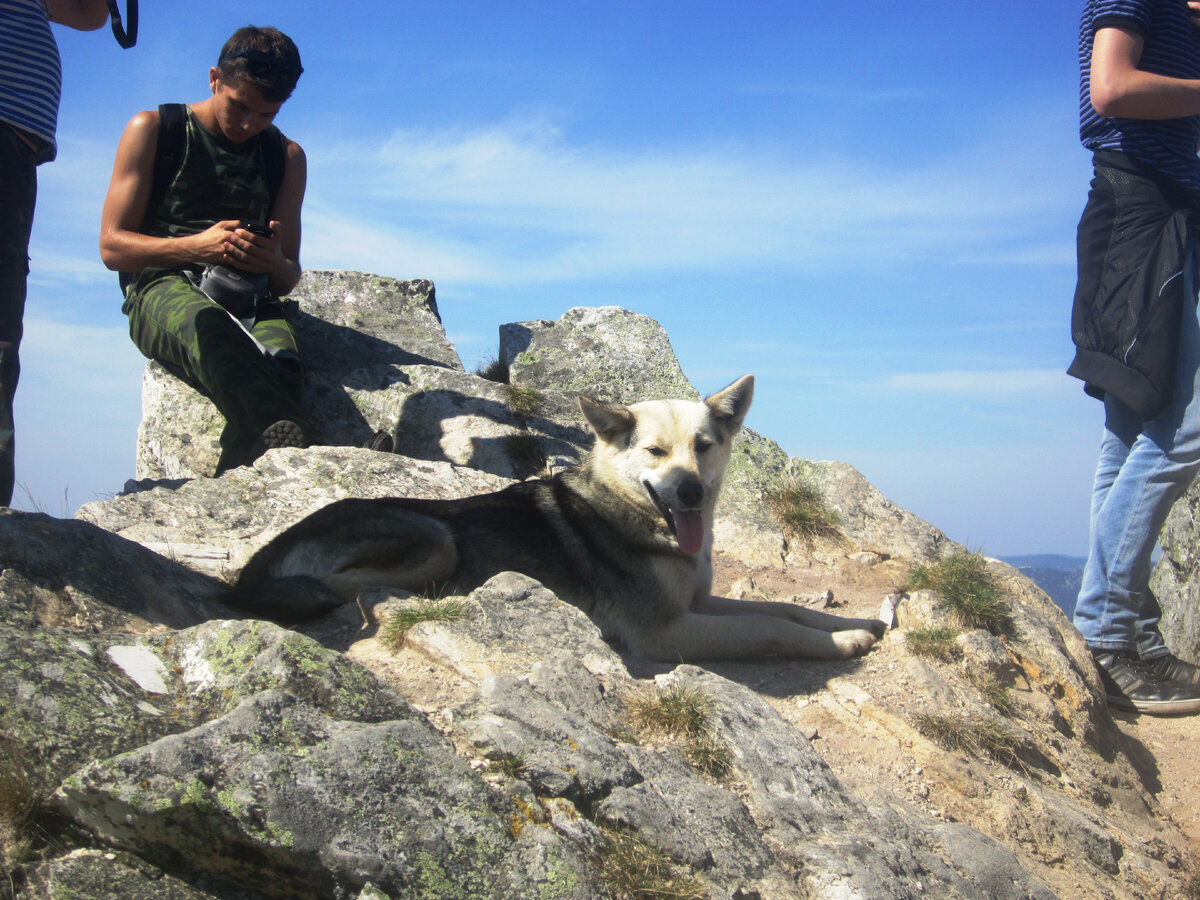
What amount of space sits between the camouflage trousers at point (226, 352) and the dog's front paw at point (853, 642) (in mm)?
3942

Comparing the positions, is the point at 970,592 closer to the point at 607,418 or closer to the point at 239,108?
the point at 607,418

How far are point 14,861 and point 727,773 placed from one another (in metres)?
2.27

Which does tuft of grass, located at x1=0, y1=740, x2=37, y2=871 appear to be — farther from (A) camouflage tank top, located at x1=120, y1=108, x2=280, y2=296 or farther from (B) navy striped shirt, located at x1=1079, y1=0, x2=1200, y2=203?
(B) navy striped shirt, located at x1=1079, y1=0, x2=1200, y2=203

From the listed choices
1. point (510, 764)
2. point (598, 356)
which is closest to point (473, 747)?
point (510, 764)

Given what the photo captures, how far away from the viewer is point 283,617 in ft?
14.1

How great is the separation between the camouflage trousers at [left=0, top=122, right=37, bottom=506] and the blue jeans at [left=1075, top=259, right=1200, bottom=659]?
6.12 m

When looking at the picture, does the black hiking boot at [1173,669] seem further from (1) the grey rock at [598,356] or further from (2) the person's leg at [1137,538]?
(1) the grey rock at [598,356]

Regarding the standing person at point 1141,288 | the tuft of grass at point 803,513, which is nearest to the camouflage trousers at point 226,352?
the tuft of grass at point 803,513

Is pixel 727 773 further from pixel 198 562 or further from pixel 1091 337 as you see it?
pixel 1091 337

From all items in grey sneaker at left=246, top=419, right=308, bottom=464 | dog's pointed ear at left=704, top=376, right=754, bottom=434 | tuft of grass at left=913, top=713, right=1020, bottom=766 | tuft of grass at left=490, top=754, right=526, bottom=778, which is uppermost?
dog's pointed ear at left=704, top=376, right=754, bottom=434

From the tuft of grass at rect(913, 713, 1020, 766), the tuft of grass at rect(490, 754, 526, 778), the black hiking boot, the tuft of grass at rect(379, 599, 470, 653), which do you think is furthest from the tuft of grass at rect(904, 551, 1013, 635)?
the tuft of grass at rect(490, 754, 526, 778)

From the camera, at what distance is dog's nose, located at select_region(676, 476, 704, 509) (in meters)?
5.20

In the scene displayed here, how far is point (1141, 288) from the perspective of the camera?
511 centimetres

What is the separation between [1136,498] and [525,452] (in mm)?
4708
